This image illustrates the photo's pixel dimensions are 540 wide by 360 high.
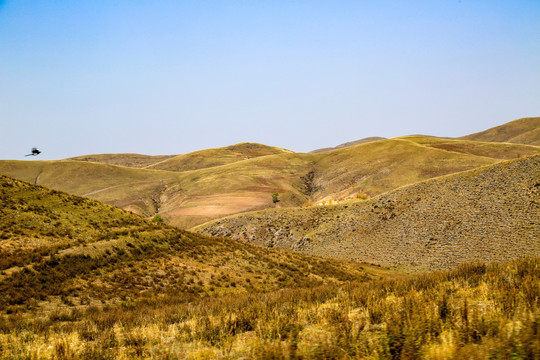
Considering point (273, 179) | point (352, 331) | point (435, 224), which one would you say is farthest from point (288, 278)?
point (273, 179)

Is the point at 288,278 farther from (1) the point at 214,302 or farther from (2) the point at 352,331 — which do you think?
(2) the point at 352,331

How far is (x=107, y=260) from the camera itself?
26.3 m

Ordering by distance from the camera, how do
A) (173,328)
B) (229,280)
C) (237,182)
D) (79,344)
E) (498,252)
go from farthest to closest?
1. (237,182)
2. (498,252)
3. (229,280)
4. (173,328)
5. (79,344)

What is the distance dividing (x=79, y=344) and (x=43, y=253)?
18779 millimetres

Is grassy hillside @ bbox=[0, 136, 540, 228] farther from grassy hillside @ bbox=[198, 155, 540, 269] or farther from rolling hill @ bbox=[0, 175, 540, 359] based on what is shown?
rolling hill @ bbox=[0, 175, 540, 359]

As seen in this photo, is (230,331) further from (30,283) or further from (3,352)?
(30,283)

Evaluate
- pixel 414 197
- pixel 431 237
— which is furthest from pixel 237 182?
pixel 431 237

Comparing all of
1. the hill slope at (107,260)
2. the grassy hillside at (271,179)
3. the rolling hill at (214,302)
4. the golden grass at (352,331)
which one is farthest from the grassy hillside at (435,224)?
the grassy hillside at (271,179)

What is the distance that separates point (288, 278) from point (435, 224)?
31762 millimetres

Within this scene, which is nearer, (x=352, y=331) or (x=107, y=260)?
(x=352, y=331)

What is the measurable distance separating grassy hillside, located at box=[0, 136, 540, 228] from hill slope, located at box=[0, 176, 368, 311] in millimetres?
70813

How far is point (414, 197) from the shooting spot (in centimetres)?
6291

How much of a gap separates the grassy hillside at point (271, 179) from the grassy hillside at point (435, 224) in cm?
4197

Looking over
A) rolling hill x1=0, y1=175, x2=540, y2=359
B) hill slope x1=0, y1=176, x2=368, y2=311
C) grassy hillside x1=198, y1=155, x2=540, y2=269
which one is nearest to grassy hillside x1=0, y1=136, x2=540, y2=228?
grassy hillside x1=198, y1=155, x2=540, y2=269
